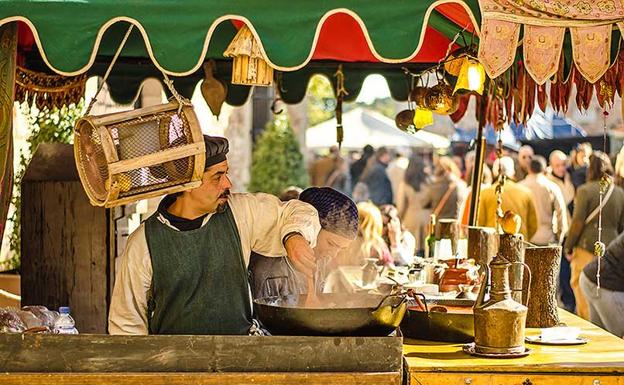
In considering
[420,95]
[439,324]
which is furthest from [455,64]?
[439,324]

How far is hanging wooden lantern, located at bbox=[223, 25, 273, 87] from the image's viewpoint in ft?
13.7

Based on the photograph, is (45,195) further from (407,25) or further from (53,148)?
(407,25)

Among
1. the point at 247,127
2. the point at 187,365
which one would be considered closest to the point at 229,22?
the point at 187,365

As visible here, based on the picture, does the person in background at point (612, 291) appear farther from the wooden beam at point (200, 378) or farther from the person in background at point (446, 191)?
the person in background at point (446, 191)

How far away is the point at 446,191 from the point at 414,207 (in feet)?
3.64

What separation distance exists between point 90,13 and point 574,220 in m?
6.97

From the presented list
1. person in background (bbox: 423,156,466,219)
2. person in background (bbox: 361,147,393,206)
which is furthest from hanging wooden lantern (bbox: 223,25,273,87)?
person in background (bbox: 361,147,393,206)

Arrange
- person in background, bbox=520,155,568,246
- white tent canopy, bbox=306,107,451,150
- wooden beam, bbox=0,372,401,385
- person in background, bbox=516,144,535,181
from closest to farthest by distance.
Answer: wooden beam, bbox=0,372,401,385 < person in background, bbox=520,155,568,246 < person in background, bbox=516,144,535,181 < white tent canopy, bbox=306,107,451,150

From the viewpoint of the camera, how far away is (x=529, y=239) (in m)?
10.7

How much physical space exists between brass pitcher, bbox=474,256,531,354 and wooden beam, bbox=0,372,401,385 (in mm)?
632

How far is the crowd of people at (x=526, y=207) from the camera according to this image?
8.07m

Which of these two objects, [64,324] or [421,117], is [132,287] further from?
[421,117]

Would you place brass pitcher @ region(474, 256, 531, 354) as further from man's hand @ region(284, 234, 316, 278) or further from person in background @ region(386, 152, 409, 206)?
person in background @ region(386, 152, 409, 206)

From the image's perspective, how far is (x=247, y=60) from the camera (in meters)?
4.29
